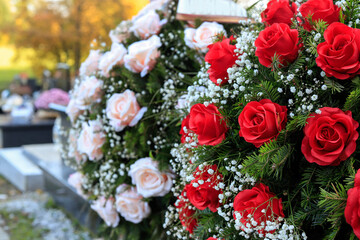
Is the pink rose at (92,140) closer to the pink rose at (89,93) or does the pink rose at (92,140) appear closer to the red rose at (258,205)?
the pink rose at (89,93)

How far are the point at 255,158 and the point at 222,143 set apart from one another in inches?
6.5

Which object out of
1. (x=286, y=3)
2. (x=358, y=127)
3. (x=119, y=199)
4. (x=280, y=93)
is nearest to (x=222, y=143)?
(x=280, y=93)

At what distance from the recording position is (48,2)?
1902 centimetres

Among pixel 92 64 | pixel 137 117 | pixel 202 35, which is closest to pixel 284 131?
pixel 202 35

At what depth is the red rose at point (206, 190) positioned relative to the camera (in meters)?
1.51

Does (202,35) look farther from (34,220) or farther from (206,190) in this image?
(34,220)

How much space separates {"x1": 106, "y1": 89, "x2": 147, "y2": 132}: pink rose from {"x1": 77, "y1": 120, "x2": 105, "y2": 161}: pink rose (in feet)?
0.62

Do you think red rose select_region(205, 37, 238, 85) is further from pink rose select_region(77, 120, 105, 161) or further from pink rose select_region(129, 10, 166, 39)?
pink rose select_region(77, 120, 105, 161)

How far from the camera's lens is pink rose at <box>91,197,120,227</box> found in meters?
2.43

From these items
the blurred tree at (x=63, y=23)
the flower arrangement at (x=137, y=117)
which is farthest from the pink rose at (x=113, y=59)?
the blurred tree at (x=63, y=23)

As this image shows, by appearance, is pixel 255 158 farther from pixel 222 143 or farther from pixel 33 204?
pixel 33 204

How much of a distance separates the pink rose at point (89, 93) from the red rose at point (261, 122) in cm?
140

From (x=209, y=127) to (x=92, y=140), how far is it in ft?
3.89

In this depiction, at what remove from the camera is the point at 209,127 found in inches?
56.5
